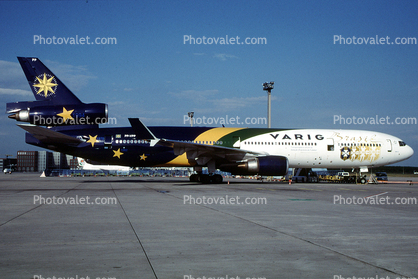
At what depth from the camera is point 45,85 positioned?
980 inches

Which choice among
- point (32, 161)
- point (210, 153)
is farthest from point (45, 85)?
point (32, 161)

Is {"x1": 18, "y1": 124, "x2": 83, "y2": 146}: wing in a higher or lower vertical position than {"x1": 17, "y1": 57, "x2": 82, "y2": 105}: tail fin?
lower

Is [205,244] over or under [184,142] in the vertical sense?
under

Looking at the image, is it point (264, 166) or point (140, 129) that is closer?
point (140, 129)

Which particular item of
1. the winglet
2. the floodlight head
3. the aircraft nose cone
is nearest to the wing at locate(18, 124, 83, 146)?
the winglet

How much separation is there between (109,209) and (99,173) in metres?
46.3

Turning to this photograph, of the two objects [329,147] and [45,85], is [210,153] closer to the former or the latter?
[329,147]

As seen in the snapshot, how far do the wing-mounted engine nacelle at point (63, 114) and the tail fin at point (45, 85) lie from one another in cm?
202

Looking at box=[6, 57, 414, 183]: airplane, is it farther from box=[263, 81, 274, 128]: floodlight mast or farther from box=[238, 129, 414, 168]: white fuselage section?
box=[263, 81, 274, 128]: floodlight mast

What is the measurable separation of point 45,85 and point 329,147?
21203 millimetres

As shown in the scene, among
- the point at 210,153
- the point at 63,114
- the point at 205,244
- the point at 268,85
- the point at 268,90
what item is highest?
the point at 268,85

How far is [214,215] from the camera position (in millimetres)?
9539

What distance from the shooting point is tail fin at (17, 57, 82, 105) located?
80.4 ft

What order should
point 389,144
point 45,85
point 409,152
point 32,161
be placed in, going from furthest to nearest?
1. point 32,161
2. point 409,152
3. point 389,144
4. point 45,85
